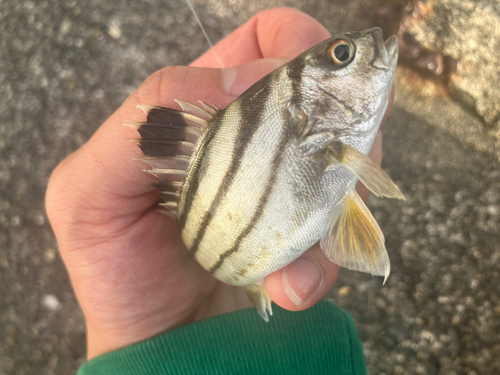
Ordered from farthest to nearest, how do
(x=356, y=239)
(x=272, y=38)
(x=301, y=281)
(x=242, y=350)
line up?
1. (x=272, y=38)
2. (x=242, y=350)
3. (x=301, y=281)
4. (x=356, y=239)

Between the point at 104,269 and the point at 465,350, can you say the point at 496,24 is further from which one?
the point at 104,269

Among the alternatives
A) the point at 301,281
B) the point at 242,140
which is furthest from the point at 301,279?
the point at 242,140

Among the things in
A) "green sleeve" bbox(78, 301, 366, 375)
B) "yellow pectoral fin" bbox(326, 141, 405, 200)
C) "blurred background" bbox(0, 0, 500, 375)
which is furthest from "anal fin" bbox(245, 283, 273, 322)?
"blurred background" bbox(0, 0, 500, 375)

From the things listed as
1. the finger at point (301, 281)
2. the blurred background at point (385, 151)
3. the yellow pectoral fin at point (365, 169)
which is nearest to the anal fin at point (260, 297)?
the finger at point (301, 281)

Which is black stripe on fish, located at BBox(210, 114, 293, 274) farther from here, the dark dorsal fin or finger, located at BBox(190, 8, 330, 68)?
finger, located at BBox(190, 8, 330, 68)

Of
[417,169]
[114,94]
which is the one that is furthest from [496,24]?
[114,94]

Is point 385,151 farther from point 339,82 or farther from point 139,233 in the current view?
point 139,233

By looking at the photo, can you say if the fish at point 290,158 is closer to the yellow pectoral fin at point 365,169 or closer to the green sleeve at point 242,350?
the yellow pectoral fin at point 365,169
